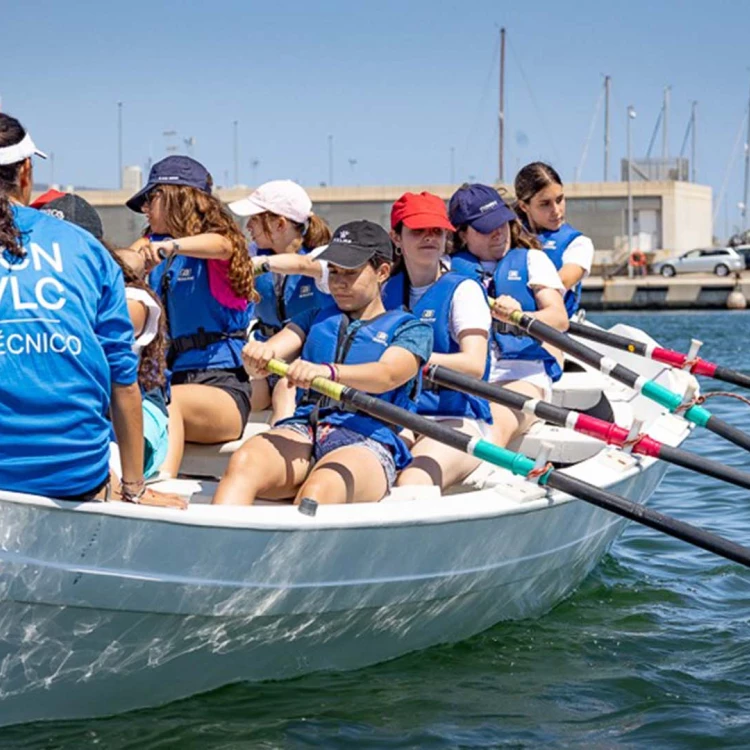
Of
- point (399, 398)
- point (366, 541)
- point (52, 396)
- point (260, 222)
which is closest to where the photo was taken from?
point (52, 396)

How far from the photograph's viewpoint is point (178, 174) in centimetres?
611

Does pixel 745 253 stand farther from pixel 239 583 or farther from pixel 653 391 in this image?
pixel 239 583

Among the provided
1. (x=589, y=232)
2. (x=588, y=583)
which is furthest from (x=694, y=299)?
(x=588, y=583)

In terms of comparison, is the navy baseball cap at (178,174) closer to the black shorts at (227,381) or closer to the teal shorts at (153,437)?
the black shorts at (227,381)

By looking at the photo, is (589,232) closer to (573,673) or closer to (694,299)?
(694,299)

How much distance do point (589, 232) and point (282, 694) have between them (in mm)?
50513

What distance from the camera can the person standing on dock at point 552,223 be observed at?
794 centimetres

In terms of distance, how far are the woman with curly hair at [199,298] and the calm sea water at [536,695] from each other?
134cm

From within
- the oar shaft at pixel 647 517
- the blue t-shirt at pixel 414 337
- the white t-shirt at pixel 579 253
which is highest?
the white t-shirt at pixel 579 253

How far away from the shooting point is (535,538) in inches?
234

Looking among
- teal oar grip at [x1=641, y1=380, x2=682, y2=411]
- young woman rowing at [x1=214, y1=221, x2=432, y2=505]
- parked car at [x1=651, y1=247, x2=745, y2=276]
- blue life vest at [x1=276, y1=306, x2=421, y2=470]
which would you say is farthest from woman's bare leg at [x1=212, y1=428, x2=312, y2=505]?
parked car at [x1=651, y1=247, x2=745, y2=276]

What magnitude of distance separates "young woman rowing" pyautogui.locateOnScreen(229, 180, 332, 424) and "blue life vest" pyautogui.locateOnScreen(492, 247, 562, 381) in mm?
923

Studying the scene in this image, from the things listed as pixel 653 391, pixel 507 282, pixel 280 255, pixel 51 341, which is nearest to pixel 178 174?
pixel 280 255

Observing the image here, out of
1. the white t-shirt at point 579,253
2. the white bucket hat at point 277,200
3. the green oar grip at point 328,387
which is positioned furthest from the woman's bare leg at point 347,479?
the white t-shirt at point 579,253
